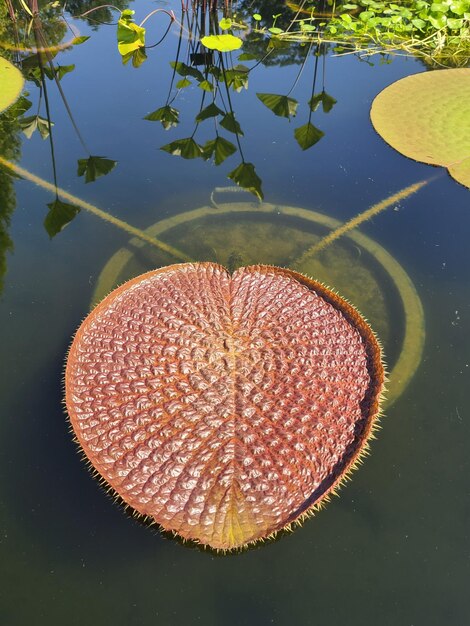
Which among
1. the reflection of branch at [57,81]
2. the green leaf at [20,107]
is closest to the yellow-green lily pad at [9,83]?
the green leaf at [20,107]

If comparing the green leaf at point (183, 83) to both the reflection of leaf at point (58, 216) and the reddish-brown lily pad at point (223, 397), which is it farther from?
the reddish-brown lily pad at point (223, 397)

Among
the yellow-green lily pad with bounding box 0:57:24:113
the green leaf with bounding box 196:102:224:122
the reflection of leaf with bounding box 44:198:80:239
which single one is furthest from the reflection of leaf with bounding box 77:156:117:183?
the yellow-green lily pad with bounding box 0:57:24:113

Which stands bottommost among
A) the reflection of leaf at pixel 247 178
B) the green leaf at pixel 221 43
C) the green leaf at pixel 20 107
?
the reflection of leaf at pixel 247 178

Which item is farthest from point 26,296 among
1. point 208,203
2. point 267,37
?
point 267,37

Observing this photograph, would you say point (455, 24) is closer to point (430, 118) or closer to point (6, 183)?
point (430, 118)

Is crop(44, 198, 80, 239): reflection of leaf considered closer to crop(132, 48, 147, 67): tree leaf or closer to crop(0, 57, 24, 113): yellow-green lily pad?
crop(0, 57, 24, 113): yellow-green lily pad

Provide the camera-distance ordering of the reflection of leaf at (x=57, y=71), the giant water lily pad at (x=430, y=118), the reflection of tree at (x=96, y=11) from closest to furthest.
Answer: the giant water lily pad at (x=430, y=118) → the reflection of leaf at (x=57, y=71) → the reflection of tree at (x=96, y=11)
